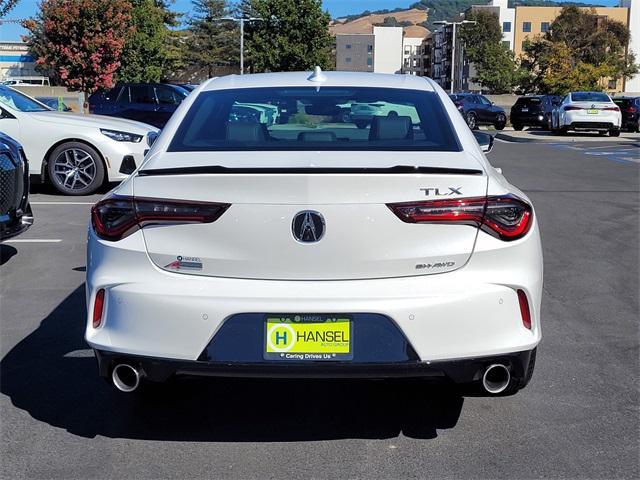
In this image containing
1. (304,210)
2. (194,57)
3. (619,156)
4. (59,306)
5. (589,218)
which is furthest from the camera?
(194,57)

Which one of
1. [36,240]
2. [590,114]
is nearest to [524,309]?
[36,240]

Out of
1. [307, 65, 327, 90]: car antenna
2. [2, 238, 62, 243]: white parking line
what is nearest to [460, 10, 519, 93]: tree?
[2, 238, 62, 243]: white parking line

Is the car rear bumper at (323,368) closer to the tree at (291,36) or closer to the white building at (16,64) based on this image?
the tree at (291,36)

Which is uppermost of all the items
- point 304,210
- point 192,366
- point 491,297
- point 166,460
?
point 304,210

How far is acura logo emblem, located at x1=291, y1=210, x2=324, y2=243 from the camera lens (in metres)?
3.38

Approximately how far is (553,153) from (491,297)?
19.2 metres

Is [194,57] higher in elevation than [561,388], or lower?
higher

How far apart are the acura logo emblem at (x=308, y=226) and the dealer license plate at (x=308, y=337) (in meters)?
0.30

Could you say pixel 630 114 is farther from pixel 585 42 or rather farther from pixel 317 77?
pixel 585 42

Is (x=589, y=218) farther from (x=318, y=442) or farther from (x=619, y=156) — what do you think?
(x=619, y=156)

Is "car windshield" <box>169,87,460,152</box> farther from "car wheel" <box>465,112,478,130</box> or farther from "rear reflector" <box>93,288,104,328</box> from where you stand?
"car wheel" <box>465,112,478,130</box>

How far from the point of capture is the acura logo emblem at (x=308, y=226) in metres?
3.38

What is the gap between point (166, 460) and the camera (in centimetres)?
369

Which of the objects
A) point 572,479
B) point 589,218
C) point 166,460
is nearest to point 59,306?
point 166,460
